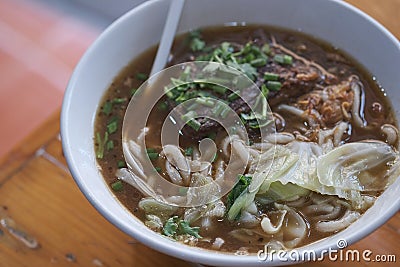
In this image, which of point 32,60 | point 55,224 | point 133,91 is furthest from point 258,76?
point 32,60

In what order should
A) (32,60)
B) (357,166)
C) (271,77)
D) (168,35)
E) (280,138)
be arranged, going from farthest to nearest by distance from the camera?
(32,60) → (168,35) → (271,77) → (280,138) → (357,166)

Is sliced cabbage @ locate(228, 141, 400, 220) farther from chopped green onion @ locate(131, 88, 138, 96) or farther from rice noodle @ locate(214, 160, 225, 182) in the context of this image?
chopped green onion @ locate(131, 88, 138, 96)

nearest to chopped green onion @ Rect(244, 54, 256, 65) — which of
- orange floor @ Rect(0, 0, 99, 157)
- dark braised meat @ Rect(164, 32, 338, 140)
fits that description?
dark braised meat @ Rect(164, 32, 338, 140)

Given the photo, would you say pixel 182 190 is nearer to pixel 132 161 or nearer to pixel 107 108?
pixel 132 161

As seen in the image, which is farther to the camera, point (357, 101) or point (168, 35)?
point (168, 35)

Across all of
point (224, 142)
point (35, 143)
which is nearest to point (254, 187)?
point (224, 142)

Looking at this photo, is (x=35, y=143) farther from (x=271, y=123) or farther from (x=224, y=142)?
(x=271, y=123)
